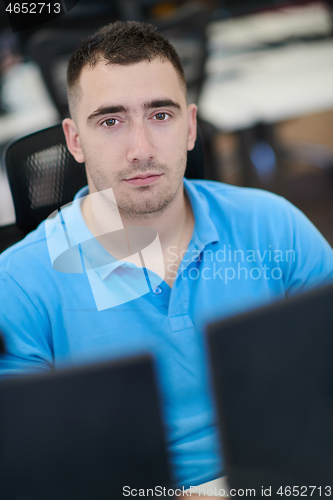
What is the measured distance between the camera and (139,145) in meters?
0.80

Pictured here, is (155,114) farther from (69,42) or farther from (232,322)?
(69,42)

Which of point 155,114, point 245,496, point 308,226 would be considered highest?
point 155,114

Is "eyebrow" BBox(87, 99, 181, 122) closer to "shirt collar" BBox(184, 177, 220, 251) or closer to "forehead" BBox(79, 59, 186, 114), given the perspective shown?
"forehead" BBox(79, 59, 186, 114)

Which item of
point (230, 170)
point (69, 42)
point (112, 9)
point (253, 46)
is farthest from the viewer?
point (230, 170)

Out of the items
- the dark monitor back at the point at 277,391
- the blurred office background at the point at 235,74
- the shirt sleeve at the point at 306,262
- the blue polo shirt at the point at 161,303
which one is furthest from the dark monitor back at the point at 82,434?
the blurred office background at the point at 235,74

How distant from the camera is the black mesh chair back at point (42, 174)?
1036 millimetres

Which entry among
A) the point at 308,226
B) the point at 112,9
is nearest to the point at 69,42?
the point at 112,9

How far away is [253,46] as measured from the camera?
2453 mm

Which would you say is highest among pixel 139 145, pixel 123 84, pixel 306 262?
pixel 123 84

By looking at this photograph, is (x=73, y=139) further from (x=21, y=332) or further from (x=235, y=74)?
(x=235, y=74)

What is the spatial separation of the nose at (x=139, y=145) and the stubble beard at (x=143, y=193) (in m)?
0.02

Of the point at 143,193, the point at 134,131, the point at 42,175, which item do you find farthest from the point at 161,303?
the point at 42,175

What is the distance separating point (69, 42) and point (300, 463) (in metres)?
1.62

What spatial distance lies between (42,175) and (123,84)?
0.34 meters
